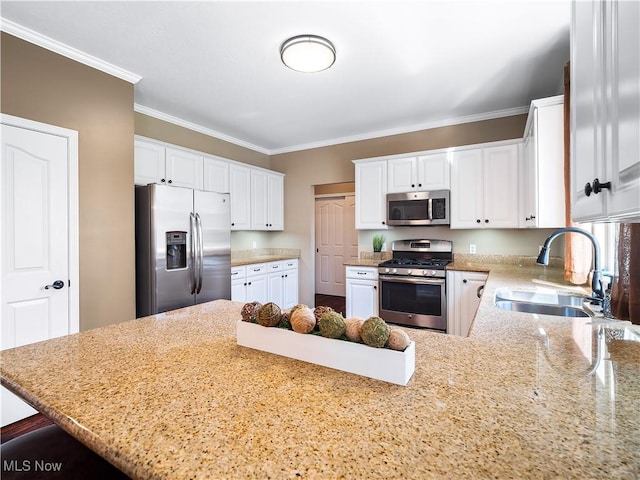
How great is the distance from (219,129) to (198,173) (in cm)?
86

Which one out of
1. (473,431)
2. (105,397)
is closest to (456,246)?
(473,431)

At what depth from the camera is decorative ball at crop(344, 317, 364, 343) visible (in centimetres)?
86

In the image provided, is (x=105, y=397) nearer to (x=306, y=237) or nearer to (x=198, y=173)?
(x=198, y=173)

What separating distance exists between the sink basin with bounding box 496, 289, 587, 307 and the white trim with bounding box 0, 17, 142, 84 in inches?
134

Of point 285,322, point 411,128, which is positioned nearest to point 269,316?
point 285,322

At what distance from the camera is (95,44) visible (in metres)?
2.26

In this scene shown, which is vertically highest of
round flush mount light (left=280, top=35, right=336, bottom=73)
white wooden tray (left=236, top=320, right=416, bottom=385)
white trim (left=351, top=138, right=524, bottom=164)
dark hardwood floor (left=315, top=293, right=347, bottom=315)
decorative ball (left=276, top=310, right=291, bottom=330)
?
round flush mount light (left=280, top=35, right=336, bottom=73)

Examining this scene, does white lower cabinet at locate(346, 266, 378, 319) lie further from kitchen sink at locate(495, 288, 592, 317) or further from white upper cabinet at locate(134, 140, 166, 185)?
white upper cabinet at locate(134, 140, 166, 185)

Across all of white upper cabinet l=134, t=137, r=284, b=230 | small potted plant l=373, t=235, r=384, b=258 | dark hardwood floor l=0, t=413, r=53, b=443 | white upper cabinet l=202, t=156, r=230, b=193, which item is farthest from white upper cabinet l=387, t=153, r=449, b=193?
dark hardwood floor l=0, t=413, r=53, b=443

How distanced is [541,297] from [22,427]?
360 centimetres

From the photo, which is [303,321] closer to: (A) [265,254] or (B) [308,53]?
(B) [308,53]

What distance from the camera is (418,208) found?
3.76 meters

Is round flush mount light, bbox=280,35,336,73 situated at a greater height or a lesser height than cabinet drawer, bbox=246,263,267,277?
greater

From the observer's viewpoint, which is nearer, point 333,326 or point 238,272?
point 333,326
